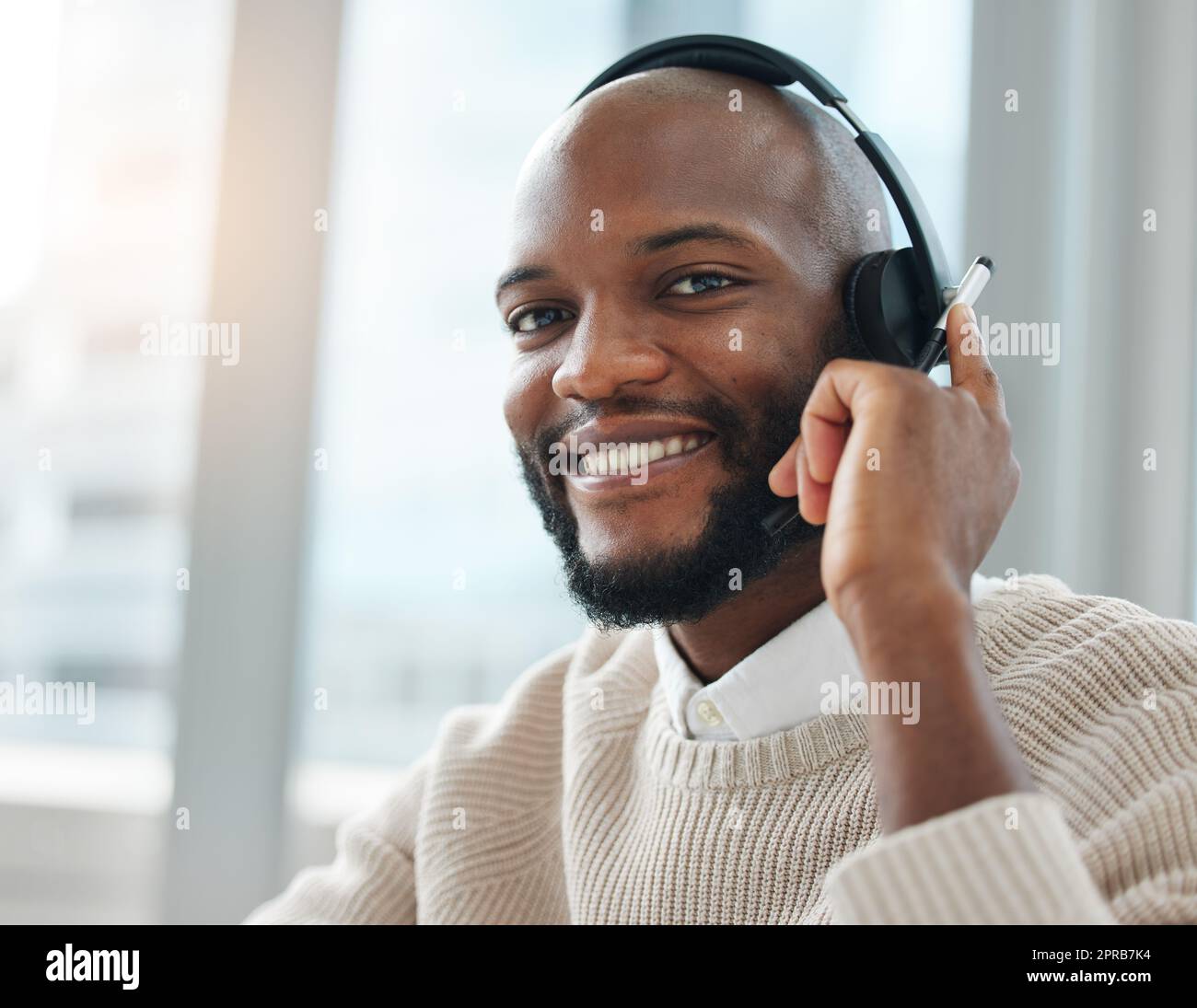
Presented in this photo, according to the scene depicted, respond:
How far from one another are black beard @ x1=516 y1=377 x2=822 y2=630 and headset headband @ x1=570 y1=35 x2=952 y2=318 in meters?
0.16

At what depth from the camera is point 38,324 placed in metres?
1.84

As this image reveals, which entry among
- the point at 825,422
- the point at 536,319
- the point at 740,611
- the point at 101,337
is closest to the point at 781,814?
the point at 740,611

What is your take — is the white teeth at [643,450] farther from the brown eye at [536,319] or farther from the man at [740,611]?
the brown eye at [536,319]

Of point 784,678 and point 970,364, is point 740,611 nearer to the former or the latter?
point 784,678

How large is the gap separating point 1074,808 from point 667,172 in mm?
666

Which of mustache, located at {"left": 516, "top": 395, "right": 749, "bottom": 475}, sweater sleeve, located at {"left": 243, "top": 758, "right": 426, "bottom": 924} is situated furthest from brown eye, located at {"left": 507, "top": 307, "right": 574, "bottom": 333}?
sweater sleeve, located at {"left": 243, "top": 758, "right": 426, "bottom": 924}

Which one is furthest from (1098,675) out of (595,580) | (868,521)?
(595,580)

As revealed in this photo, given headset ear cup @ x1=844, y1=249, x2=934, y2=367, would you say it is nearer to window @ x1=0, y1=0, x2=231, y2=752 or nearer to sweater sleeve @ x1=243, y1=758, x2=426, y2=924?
sweater sleeve @ x1=243, y1=758, x2=426, y2=924

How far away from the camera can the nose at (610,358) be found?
98 cm

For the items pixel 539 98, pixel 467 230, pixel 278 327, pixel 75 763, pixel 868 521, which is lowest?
pixel 75 763

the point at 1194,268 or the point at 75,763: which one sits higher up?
the point at 1194,268

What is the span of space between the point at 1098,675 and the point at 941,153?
1.01m

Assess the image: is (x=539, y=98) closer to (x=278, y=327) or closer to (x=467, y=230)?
(x=467, y=230)

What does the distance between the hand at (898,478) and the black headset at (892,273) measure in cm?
18
